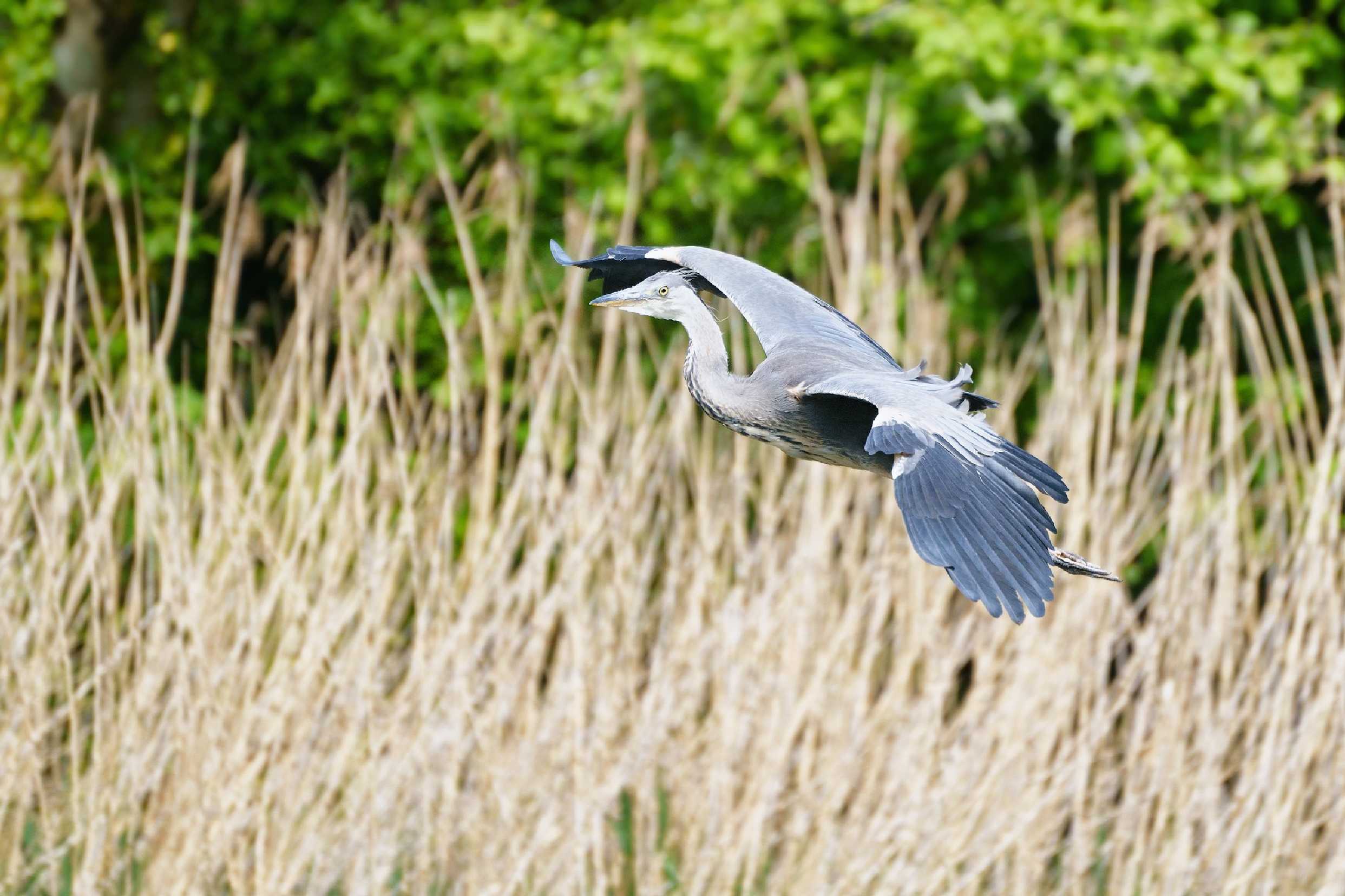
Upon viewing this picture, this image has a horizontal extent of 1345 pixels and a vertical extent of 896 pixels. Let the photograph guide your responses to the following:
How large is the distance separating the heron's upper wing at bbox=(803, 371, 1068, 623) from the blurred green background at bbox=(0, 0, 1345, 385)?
2.06 m

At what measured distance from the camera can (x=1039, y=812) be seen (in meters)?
2.84

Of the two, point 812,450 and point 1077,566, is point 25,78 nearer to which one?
point 812,450

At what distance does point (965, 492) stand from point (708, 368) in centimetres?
32

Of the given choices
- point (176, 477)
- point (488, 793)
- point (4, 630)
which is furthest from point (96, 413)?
point (488, 793)

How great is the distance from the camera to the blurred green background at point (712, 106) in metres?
4.04

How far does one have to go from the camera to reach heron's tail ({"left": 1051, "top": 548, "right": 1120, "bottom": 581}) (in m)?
1.59

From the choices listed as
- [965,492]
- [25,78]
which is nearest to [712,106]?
[25,78]

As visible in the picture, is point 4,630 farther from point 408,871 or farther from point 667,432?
point 667,432

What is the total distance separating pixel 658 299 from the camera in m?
1.72

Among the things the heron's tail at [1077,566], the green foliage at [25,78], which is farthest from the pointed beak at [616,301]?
the green foliage at [25,78]

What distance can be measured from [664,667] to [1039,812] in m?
0.66

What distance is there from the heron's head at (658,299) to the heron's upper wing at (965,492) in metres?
0.21

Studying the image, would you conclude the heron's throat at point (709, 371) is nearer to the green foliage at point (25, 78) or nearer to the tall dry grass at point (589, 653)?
the tall dry grass at point (589, 653)

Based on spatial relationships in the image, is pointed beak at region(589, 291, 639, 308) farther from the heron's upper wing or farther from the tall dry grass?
the tall dry grass
